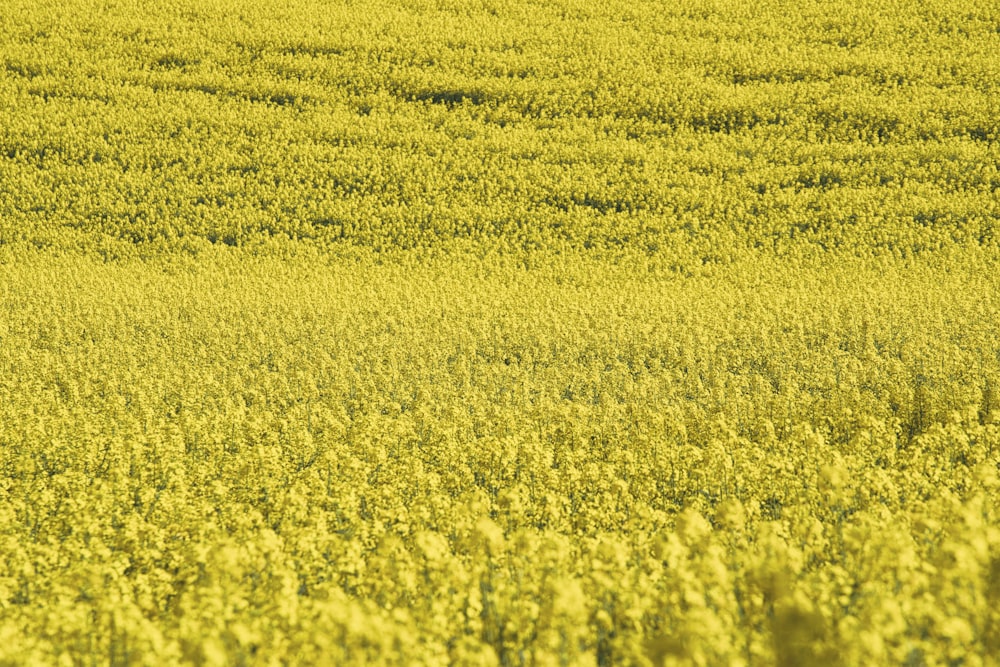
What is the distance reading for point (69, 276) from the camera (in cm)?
2091

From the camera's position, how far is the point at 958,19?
42.5 m

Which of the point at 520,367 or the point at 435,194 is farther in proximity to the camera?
the point at 435,194

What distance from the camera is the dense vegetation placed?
14.2 feet

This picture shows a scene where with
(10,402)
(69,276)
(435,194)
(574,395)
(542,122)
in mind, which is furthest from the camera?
(542,122)

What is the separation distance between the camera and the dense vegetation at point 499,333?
14.2ft

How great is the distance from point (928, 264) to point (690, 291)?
22.9 ft

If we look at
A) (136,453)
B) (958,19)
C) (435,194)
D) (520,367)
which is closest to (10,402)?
(136,453)

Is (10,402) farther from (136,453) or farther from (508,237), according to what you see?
(508,237)

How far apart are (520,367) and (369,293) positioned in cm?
720

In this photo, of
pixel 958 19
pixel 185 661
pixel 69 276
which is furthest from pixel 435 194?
pixel 958 19

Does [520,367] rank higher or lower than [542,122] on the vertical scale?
lower

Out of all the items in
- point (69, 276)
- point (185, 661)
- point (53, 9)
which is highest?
point (53, 9)

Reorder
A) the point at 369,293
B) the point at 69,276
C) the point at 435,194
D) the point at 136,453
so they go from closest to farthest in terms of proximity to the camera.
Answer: the point at 136,453 < the point at 369,293 < the point at 69,276 < the point at 435,194

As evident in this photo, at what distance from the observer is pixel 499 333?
15273 millimetres
